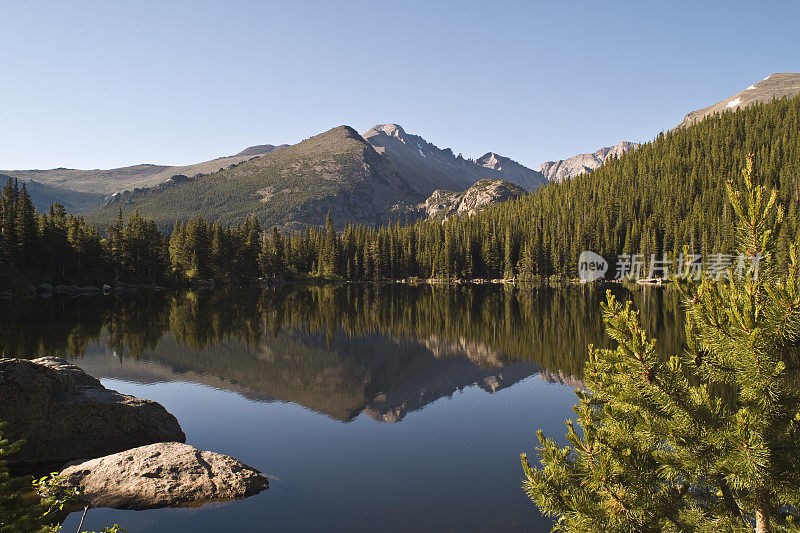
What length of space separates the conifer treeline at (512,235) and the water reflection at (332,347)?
4671cm

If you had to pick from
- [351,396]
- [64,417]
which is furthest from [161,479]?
[351,396]

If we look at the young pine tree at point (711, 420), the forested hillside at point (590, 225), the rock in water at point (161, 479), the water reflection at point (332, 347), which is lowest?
the water reflection at point (332, 347)

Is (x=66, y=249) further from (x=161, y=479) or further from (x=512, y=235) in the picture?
(x=512, y=235)

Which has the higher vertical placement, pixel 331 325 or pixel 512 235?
pixel 512 235

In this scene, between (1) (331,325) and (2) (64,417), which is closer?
(2) (64,417)

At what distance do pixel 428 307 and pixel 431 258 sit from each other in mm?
80058

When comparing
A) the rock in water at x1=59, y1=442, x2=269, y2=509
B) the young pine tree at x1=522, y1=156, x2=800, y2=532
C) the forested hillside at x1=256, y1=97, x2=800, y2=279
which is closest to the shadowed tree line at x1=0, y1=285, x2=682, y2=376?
the rock in water at x1=59, y1=442, x2=269, y2=509

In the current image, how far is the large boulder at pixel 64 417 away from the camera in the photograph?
15648mm

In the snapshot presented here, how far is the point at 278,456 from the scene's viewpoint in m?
17.6

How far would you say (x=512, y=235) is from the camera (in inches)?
5600

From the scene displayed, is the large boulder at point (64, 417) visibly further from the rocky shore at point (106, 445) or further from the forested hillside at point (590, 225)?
the forested hillside at point (590, 225)

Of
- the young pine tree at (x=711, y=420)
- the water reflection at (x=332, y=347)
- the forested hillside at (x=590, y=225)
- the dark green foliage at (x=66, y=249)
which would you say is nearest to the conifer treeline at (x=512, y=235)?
the dark green foliage at (x=66, y=249)

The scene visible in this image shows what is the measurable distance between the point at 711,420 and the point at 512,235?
464ft

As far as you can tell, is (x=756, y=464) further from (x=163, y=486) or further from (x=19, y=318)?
(x=19, y=318)
